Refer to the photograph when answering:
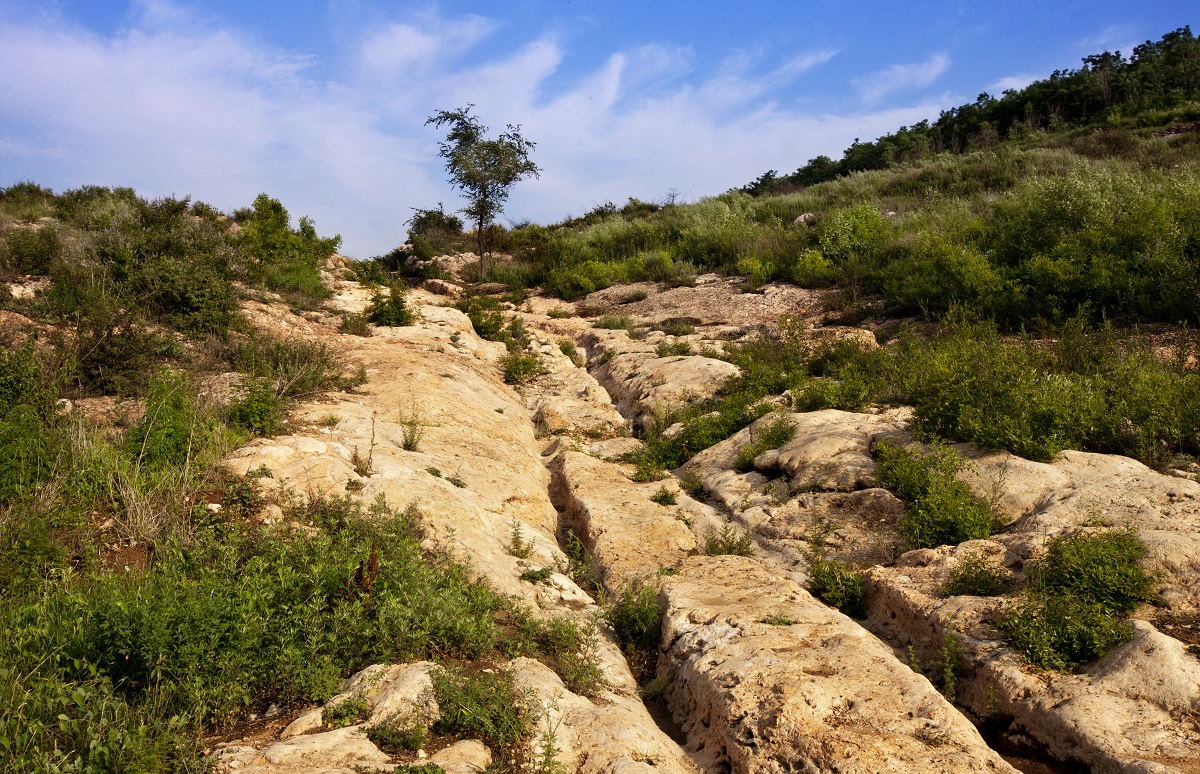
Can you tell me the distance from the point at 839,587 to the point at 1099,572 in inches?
59.8

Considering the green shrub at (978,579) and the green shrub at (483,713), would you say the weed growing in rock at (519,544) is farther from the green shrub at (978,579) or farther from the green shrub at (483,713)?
the green shrub at (978,579)

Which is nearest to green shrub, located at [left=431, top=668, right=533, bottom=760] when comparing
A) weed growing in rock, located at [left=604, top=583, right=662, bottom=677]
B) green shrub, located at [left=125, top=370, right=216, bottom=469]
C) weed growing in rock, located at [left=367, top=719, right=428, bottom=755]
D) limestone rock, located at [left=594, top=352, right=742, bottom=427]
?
weed growing in rock, located at [left=367, top=719, right=428, bottom=755]

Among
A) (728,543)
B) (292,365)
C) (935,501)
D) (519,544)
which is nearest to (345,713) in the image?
(519,544)

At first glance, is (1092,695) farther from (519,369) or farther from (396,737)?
(519,369)

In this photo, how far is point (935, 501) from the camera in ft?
17.5

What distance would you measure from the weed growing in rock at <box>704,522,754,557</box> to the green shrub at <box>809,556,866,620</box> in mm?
683

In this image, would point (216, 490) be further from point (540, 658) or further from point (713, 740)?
point (713, 740)

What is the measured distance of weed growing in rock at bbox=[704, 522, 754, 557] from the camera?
581 centimetres

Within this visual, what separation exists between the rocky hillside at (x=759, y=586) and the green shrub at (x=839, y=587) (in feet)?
0.06

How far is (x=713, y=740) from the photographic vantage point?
360 cm

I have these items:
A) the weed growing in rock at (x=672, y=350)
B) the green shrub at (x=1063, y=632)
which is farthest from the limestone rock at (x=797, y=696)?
the weed growing in rock at (x=672, y=350)

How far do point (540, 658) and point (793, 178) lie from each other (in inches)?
1526

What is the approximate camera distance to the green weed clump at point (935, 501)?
204 inches

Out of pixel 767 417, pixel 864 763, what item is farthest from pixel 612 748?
pixel 767 417
